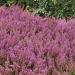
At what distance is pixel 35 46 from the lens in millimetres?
4500

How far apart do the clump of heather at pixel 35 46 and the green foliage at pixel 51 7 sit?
2.31 metres

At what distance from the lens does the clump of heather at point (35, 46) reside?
393cm

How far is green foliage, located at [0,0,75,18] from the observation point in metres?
8.08

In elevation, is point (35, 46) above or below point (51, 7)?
above

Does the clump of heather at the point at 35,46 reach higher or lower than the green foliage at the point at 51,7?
higher

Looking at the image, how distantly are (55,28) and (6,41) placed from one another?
42.0 inches

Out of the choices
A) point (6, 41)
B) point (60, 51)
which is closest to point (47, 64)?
point (60, 51)

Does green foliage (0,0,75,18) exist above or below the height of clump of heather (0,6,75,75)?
below

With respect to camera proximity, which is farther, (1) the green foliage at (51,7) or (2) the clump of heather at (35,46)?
(1) the green foliage at (51,7)

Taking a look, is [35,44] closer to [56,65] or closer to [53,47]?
[53,47]

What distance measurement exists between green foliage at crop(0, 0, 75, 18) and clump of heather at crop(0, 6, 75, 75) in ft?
7.58

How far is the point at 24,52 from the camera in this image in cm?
425

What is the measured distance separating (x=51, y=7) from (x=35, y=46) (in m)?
3.92

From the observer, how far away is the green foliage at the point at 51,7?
26.5 ft
